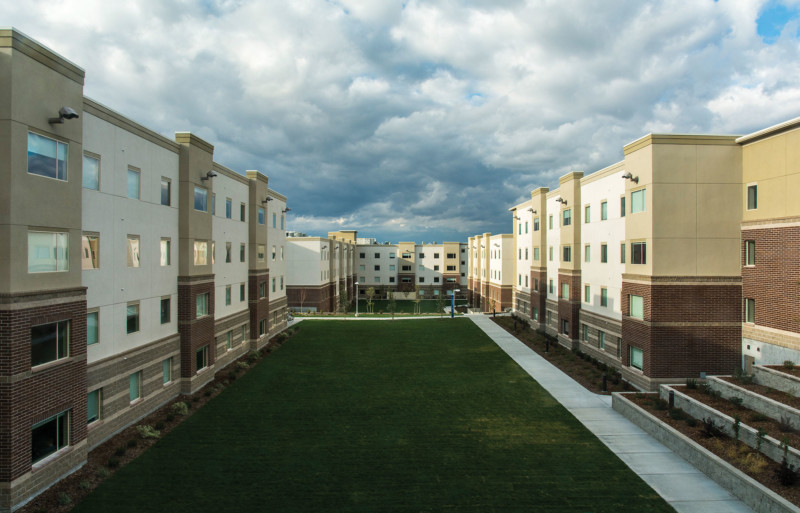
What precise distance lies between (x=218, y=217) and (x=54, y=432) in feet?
50.2

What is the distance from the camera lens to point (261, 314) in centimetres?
3319

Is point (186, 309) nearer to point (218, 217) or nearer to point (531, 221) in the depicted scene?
point (218, 217)

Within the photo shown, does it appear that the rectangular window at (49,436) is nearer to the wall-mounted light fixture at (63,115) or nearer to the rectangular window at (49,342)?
the rectangular window at (49,342)

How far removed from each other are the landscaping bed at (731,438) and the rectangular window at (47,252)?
2191cm

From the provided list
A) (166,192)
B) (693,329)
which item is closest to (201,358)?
(166,192)

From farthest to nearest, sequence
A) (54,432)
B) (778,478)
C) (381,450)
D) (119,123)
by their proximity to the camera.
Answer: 1. (119,123)
2. (381,450)
3. (54,432)
4. (778,478)

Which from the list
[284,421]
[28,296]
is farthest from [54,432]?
[284,421]

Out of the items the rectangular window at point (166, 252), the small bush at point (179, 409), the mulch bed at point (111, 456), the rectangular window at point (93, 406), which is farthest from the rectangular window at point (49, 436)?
the rectangular window at point (166, 252)

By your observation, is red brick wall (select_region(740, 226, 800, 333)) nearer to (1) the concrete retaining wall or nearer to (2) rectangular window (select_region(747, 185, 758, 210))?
(2) rectangular window (select_region(747, 185, 758, 210))

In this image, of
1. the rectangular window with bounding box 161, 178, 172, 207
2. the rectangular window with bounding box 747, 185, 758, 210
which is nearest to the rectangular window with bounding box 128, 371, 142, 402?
the rectangular window with bounding box 161, 178, 172, 207

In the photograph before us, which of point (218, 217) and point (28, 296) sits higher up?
point (218, 217)

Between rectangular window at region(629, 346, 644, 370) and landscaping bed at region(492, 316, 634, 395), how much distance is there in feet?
4.01

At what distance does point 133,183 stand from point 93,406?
8986 mm

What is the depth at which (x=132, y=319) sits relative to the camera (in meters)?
17.9
